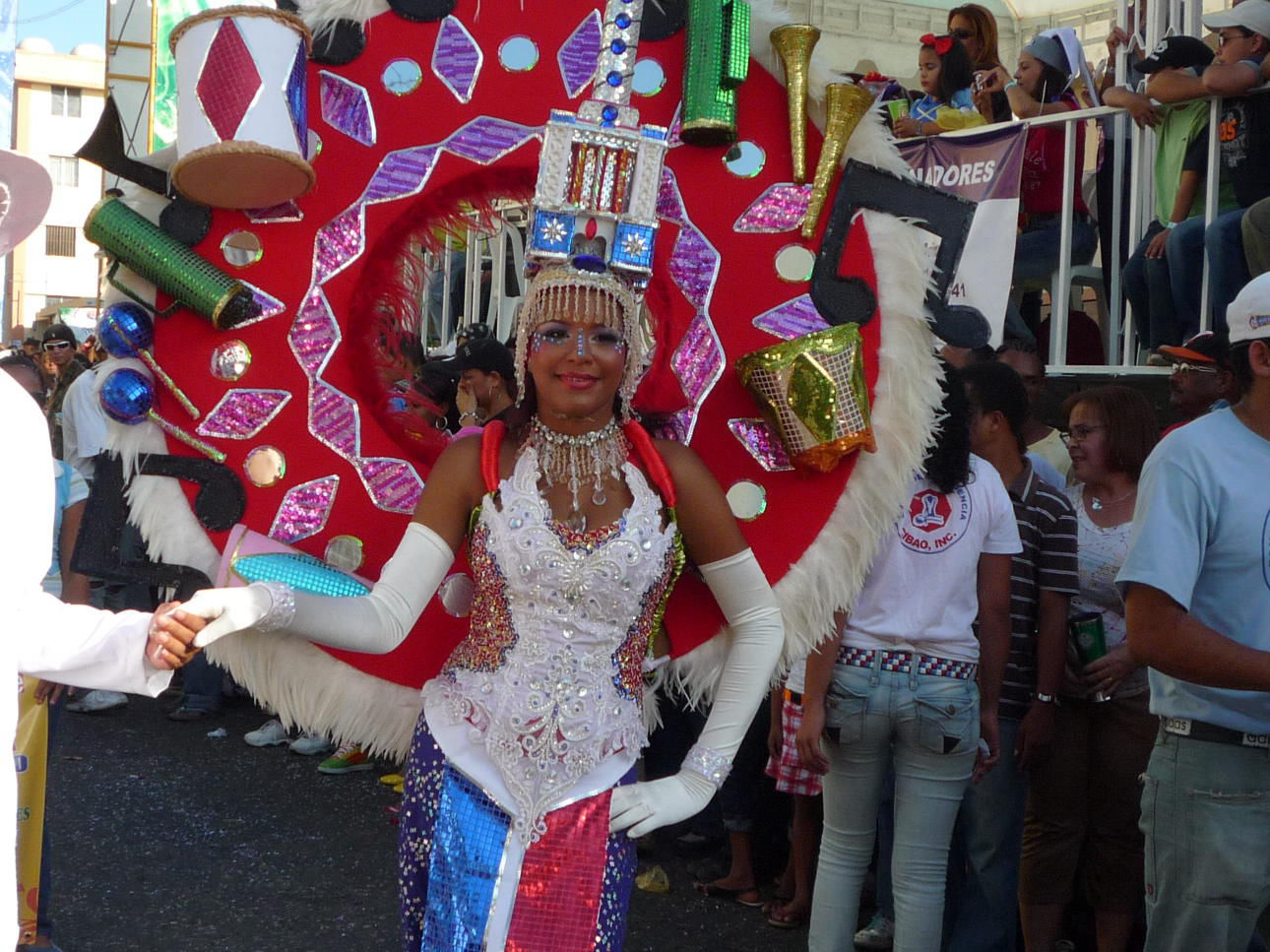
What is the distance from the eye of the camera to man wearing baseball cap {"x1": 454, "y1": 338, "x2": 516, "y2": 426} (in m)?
4.43

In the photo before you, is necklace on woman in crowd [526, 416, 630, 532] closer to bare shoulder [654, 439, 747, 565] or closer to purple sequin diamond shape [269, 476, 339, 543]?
bare shoulder [654, 439, 747, 565]

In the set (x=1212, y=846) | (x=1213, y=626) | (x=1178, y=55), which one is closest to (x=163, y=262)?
(x=1213, y=626)

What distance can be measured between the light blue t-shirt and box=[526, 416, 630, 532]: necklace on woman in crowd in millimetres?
977

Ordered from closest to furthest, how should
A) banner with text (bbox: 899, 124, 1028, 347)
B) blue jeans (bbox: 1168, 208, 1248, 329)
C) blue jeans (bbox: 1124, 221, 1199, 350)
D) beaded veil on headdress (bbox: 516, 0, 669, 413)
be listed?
beaded veil on headdress (bbox: 516, 0, 669, 413)
blue jeans (bbox: 1168, 208, 1248, 329)
blue jeans (bbox: 1124, 221, 1199, 350)
banner with text (bbox: 899, 124, 1028, 347)

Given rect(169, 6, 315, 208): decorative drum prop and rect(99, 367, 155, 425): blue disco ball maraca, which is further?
rect(99, 367, 155, 425): blue disco ball maraca

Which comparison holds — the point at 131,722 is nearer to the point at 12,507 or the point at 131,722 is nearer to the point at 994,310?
the point at 994,310

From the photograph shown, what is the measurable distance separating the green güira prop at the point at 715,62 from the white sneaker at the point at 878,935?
258 cm

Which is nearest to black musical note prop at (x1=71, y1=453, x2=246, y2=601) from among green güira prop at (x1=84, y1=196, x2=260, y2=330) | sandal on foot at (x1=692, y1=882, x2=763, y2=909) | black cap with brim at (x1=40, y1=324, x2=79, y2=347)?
green güira prop at (x1=84, y1=196, x2=260, y2=330)

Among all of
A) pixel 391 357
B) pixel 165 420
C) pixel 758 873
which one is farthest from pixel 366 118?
pixel 758 873

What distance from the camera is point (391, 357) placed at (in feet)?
9.20

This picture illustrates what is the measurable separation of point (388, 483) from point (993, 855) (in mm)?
1966

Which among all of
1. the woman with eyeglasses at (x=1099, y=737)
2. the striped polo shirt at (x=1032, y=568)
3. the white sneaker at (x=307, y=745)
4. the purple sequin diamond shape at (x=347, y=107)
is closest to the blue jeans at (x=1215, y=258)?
the woman with eyeglasses at (x=1099, y=737)

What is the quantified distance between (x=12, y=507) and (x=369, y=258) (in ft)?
3.60

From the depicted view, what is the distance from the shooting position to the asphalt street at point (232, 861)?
13.6ft
